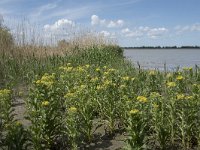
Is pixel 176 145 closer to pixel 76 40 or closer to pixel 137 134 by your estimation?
pixel 137 134

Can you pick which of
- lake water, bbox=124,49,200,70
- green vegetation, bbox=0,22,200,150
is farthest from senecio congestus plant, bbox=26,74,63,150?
lake water, bbox=124,49,200,70

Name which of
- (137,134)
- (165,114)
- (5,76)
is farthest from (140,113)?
(5,76)

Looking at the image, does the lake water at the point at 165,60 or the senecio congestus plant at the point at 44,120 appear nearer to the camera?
the senecio congestus plant at the point at 44,120

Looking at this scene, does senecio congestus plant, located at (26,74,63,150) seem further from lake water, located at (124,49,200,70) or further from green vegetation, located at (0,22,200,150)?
lake water, located at (124,49,200,70)

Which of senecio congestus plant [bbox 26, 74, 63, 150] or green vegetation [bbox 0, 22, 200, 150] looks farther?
senecio congestus plant [bbox 26, 74, 63, 150]

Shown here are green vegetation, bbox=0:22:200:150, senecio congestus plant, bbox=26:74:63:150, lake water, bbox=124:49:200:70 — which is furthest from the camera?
lake water, bbox=124:49:200:70

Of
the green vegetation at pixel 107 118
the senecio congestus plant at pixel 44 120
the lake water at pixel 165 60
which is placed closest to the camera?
the green vegetation at pixel 107 118

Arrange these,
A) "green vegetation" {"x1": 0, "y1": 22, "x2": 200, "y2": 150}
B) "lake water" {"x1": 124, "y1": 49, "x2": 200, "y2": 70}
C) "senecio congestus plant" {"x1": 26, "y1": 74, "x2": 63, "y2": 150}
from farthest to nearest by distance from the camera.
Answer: "lake water" {"x1": 124, "y1": 49, "x2": 200, "y2": 70} < "senecio congestus plant" {"x1": 26, "y1": 74, "x2": 63, "y2": 150} < "green vegetation" {"x1": 0, "y1": 22, "x2": 200, "y2": 150}

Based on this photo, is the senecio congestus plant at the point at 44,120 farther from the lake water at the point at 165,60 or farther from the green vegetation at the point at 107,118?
the lake water at the point at 165,60

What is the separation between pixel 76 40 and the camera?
76.5 ft

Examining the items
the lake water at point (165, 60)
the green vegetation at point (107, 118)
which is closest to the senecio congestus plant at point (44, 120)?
the green vegetation at point (107, 118)

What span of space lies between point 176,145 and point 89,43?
60.6ft

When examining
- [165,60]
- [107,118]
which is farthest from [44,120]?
[165,60]

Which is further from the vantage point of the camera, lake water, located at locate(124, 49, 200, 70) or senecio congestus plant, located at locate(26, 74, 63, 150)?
lake water, located at locate(124, 49, 200, 70)
